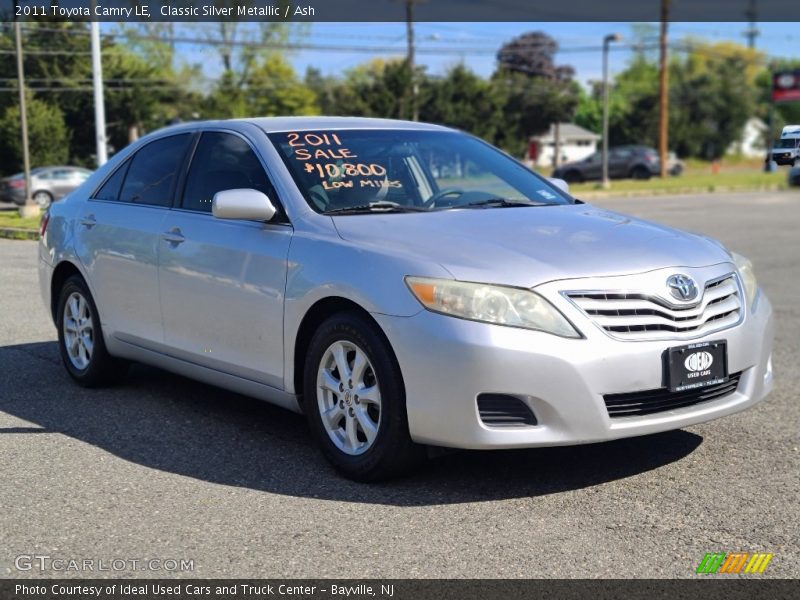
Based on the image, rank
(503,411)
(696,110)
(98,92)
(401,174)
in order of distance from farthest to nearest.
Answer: (696,110)
(98,92)
(401,174)
(503,411)

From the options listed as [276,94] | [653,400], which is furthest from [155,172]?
[276,94]

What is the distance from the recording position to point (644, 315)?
425 centimetres

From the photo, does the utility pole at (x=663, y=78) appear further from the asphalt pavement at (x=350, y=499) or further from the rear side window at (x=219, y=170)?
the rear side window at (x=219, y=170)

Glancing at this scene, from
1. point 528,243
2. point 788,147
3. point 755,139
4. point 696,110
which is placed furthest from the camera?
point 755,139

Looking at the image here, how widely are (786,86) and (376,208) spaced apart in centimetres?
5632

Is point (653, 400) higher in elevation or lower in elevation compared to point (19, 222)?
higher

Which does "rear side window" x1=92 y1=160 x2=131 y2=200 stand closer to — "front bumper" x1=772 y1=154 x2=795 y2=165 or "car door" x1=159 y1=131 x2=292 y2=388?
"car door" x1=159 y1=131 x2=292 y2=388

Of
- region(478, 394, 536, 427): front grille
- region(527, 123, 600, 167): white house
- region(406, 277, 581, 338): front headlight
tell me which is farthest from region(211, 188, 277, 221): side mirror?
region(527, 123, 600, 167): white house

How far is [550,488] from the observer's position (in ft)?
14.6

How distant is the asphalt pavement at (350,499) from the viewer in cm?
370

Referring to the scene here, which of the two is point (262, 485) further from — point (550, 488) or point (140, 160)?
point (140, 160)

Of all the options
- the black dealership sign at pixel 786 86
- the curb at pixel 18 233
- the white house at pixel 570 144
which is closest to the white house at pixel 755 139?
the white house at pixel 570 144

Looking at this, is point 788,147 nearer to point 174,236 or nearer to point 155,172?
point 174,236

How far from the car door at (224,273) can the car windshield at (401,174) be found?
9.1 inches
